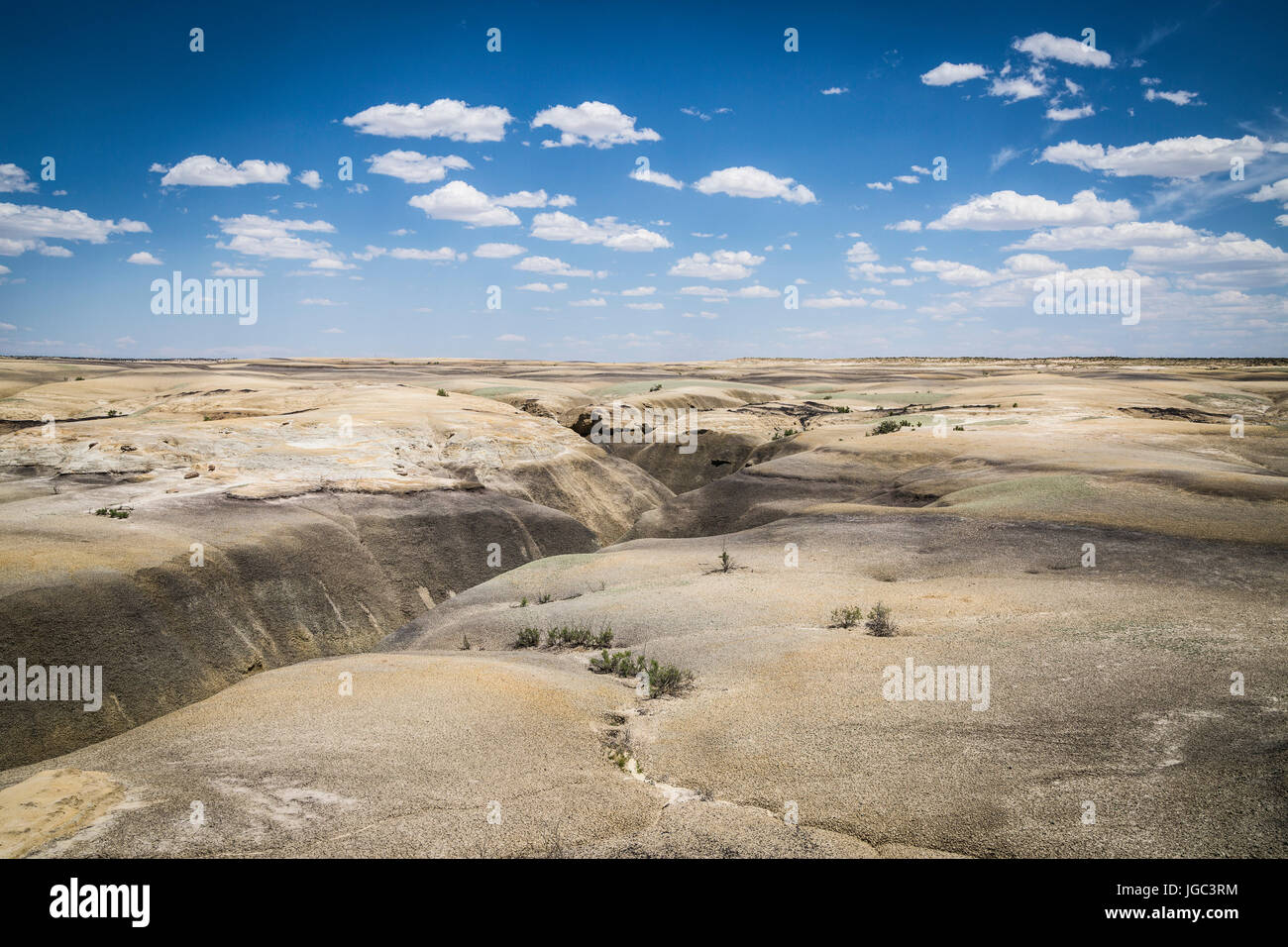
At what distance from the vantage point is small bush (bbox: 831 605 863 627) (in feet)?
32.4

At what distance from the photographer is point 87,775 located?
5.58 meters

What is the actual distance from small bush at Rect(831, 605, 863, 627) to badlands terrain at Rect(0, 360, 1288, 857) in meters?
0.20

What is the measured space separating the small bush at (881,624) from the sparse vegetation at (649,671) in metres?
2.56

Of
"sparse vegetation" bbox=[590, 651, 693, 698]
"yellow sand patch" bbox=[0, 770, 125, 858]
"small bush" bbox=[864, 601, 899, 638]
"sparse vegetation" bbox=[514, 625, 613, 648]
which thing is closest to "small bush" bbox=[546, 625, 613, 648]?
"sparse vegetation" bbox=[514, 625, 613, 648]

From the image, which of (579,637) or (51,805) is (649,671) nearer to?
(579,637)

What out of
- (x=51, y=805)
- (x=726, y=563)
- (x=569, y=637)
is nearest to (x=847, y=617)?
(x=569, y=637)

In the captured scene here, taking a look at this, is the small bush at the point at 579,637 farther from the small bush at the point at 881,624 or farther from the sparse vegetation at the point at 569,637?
the small bush at the point at 881,624

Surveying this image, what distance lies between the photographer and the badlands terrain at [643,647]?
202 inches

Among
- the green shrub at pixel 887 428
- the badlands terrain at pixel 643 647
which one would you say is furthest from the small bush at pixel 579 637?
the green shrub at pixel 887 428

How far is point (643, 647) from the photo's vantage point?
10266 mm
